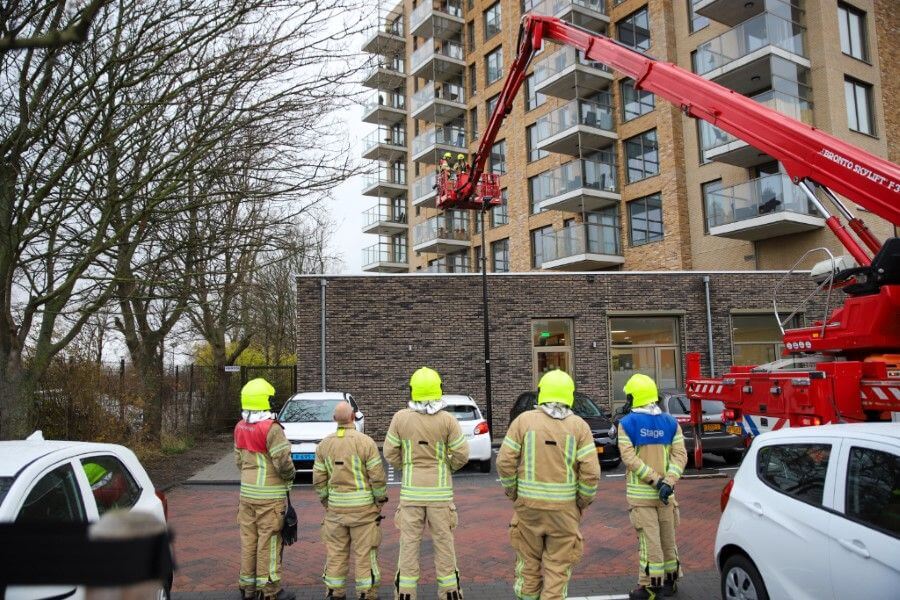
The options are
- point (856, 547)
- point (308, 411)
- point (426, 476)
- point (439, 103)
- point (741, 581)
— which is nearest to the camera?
point (856, 547)

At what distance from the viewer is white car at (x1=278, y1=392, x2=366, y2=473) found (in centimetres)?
1199

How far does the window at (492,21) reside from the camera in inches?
1385

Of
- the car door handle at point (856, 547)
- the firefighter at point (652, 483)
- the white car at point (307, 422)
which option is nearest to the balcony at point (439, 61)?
the white car at point (307, 422)

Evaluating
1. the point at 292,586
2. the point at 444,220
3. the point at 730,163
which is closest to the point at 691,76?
the point at 292,586

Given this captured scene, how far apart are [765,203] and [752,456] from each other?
58.5 feet

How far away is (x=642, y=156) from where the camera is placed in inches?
1070

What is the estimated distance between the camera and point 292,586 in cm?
630

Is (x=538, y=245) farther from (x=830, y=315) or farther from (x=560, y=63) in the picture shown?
(x=830, y=315)

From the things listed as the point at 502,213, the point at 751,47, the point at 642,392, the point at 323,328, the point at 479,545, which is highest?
the point at 751,47

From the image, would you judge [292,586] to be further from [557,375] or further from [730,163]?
[730,163]

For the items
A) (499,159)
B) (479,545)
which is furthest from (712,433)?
(499,159)

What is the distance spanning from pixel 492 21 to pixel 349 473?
34261 mm

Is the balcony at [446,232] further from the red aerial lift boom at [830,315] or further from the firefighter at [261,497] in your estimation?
the firefighter at [261,497]

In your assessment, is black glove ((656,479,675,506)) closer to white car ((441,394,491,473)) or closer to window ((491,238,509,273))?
white car ((441,394,491,473))
